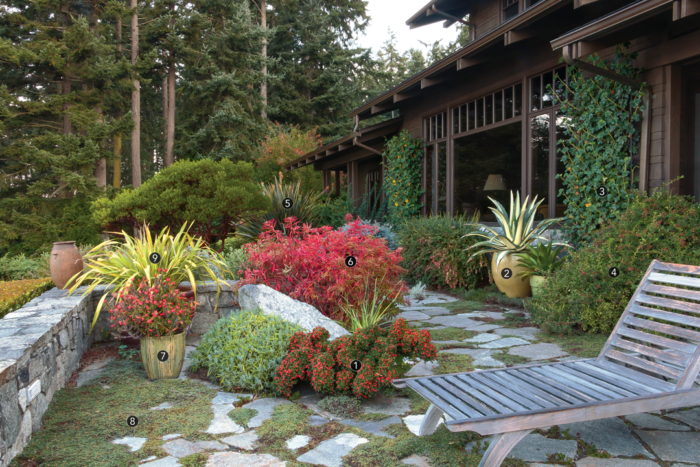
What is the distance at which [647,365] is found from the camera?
7.34 ft

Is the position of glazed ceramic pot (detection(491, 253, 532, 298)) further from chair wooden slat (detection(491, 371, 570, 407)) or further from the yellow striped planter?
the yellow striped planter

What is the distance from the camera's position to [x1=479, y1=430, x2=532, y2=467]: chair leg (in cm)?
175

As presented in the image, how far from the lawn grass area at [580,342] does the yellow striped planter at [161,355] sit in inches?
112

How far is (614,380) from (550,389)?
14.3 inches

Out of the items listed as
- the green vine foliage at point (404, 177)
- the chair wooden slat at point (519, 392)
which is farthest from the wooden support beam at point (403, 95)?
the chair wooden slat at point (519, 392)

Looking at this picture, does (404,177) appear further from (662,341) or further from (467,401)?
(467,401)

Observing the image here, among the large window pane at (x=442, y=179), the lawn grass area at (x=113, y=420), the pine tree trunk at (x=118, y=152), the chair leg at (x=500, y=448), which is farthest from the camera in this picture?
the pine tree trunk at (x=118, y=152)

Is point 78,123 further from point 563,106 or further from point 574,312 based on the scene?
point 574,312

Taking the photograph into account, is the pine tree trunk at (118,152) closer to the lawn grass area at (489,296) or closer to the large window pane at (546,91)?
the lawn grass area at (489,296)

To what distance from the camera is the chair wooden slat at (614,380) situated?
202cm

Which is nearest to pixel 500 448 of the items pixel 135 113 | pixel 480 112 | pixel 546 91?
pixel 546 91

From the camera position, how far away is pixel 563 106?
538cm

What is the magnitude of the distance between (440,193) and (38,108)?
11674mm

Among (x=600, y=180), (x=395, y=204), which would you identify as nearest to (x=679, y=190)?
(x=600, y=180)
